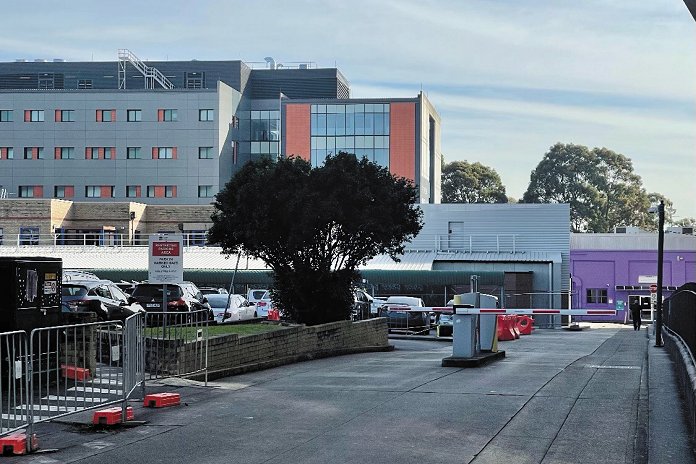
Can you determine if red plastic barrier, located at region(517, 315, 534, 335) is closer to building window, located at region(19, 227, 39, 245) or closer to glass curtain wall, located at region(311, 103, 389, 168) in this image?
building window, located at region(19, 227, 39, 245)

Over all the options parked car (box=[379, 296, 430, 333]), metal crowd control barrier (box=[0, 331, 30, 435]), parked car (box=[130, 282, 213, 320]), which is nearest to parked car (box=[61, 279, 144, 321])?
parked car (box=[130, 282, 213, 320])

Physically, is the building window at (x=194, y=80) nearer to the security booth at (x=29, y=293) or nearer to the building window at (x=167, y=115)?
the building window at (x=167, y=115)

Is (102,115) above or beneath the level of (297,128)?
above

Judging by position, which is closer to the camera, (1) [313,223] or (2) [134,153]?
(1) [313,223]

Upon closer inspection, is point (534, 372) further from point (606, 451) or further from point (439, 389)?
point (606, 451)

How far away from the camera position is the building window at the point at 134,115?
9462cm

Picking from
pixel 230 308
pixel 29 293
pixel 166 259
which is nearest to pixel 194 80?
pixel 230 308

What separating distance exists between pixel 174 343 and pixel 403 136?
3280 inches

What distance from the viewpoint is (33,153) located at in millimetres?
94875

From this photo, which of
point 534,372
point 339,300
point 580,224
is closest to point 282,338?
point 534,372

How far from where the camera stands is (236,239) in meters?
29.5

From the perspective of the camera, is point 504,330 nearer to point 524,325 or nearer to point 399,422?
point 524,325

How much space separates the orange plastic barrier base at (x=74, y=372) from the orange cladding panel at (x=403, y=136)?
286 ft

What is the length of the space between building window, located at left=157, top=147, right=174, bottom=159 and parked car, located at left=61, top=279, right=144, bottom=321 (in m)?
66.5
